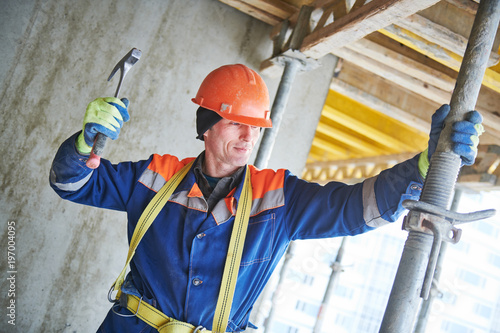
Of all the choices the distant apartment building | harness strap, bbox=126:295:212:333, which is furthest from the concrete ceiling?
the distant apartment building

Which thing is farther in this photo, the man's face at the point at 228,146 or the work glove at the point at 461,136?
the man's face at the point at 228,146

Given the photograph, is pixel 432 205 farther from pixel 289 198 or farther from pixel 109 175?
pixel 109 175

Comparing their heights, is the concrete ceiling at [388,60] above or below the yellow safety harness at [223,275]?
above

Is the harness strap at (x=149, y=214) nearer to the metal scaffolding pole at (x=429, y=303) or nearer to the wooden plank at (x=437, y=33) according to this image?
the wooden plank at (x=437, y=33)

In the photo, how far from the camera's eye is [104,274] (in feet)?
15.5

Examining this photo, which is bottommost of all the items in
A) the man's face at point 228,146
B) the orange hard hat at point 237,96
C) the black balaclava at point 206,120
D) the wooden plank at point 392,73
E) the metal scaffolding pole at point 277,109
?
the man's face at point 228,146

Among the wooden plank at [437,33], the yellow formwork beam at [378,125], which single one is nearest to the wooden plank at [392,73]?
the wooden plank at [437,33]

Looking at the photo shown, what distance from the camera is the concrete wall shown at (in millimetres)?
4516

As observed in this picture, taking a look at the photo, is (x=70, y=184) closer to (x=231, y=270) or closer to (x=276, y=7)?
(x=231, y=270)

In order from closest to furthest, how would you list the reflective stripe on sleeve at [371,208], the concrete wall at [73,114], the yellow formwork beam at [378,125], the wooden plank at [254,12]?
the reflective stripe on sleeve at [371,208]
the concrete wall at [73,114]
the wooden plank at [254,12]
the yellow formwork beam at [378,125]

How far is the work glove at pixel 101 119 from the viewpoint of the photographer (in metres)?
2.25

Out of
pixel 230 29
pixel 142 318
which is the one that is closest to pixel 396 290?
pixel 142 318

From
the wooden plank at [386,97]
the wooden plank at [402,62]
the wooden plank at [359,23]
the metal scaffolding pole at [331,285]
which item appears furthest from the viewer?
the metal scaffolding pole at [331,285]

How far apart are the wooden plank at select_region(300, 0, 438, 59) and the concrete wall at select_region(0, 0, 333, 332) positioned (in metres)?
1.25
